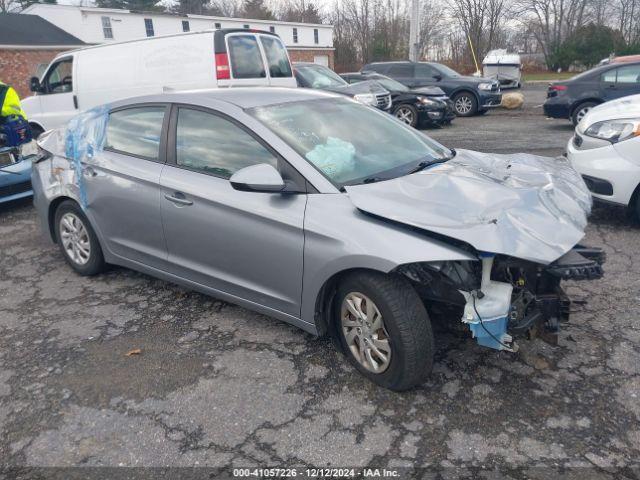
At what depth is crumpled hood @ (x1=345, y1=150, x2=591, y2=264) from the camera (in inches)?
99.2

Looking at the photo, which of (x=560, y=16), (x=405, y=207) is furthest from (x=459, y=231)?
(x=560, y=16)

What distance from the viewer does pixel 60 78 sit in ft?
32.0

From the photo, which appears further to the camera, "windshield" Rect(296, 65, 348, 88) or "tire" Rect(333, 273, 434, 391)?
"windshield" Rect(296, 65, 348, 88)

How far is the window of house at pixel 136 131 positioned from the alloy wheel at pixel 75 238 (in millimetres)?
769

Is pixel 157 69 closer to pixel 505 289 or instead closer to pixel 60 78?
pixel 60 78

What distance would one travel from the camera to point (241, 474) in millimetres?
2365

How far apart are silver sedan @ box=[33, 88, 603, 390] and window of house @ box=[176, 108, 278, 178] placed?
0.03ft

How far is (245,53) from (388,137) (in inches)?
214

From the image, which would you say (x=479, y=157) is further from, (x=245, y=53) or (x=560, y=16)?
(x=560, y=16)

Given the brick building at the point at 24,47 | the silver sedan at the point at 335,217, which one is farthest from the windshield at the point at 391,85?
the brick building at the point at 24,47

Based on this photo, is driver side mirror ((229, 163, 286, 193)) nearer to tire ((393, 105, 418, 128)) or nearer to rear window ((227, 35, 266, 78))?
rear window ((227, 35, 266, 78))

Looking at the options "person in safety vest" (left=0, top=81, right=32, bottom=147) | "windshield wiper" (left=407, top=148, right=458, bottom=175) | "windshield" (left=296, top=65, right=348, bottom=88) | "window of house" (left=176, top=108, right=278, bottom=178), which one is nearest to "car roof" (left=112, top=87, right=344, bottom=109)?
"window of house" (left=176, top=108, right=278, bottom=178)

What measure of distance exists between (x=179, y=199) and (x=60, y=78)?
25.9ft

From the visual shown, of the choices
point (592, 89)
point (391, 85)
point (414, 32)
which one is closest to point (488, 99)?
point (391, 85)
